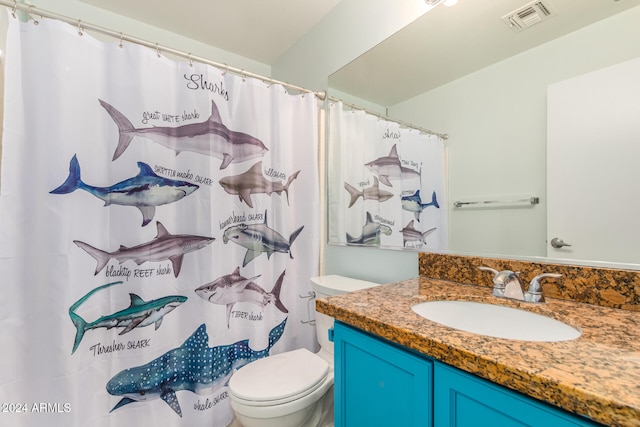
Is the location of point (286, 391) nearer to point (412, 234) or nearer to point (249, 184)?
point (412, 234)

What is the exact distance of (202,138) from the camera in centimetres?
150

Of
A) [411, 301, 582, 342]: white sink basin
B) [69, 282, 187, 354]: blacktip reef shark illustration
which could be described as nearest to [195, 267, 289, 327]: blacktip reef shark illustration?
[69, 282, 187, 354]: blacktip reef shark illustration

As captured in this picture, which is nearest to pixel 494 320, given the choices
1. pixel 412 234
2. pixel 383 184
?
pixel 412 234

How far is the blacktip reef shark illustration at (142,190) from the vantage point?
1232 mm

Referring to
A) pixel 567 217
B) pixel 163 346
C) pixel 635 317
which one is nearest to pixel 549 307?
pixel 635 317

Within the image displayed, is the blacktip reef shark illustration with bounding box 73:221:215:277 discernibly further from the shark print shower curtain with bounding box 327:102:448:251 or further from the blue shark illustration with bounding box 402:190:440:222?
the blue shark illustration with bounding box 402:190:440:222

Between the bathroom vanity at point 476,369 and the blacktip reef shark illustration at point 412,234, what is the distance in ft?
1.30

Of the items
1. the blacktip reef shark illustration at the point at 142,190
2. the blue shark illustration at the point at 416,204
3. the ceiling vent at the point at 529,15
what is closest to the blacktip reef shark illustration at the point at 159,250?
the blacktip reef shark illustration at the point at 142,190

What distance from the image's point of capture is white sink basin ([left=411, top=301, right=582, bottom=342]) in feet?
2.50

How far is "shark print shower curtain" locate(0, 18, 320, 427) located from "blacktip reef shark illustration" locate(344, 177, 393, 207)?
0.37 meters

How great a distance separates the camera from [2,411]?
1.08 meters

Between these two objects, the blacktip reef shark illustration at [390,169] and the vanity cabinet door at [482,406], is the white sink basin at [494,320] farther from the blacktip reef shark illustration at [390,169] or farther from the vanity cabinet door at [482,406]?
the blacktip reef shark illustration at [390,169]

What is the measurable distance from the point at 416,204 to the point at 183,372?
1.47m

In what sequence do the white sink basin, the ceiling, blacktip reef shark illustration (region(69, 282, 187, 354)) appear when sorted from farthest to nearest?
the ceiling
blacktip reef shark illustration (region(69, 282, 187, 354))
the white sink basin
